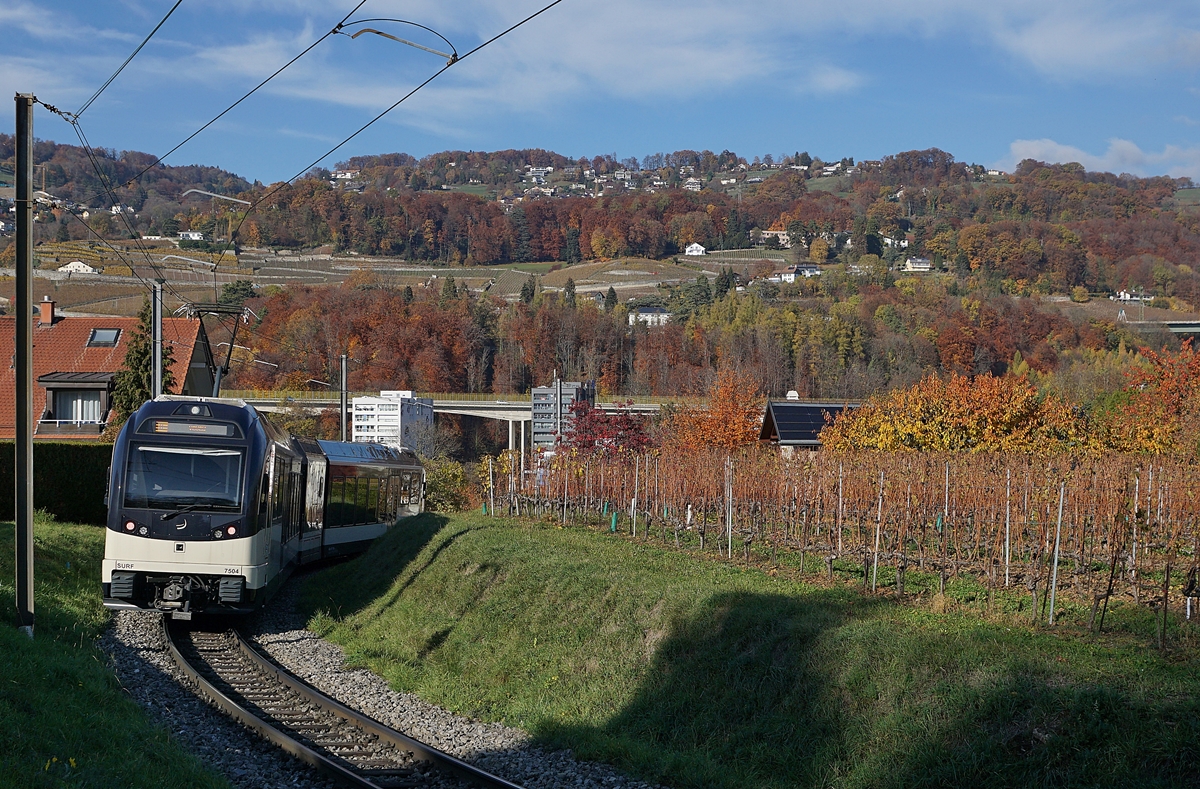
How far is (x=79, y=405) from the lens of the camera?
162 feet

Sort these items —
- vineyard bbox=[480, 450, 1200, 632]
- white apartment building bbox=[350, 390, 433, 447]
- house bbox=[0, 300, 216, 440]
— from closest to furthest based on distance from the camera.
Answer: vineyard bbox=[480, 450, 1200, 632]
house bbox=[0, 300, 216, 440]
white apartment building bbox=[350, 390, 433, 447]

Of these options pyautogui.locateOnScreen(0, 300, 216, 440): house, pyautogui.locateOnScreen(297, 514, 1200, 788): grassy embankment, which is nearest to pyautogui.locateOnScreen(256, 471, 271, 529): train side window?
pyautogui.locateOnScreen(297, 514, 1200, 788): grassy embankment

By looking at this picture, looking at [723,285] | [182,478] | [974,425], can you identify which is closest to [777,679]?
[182,478]

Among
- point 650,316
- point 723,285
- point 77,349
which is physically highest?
point 723,285

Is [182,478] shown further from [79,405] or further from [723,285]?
[723,285]

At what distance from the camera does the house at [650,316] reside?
13551cm

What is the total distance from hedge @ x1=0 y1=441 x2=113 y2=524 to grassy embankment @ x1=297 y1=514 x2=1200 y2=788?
52.2 feet

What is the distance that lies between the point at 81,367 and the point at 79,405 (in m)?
3.10

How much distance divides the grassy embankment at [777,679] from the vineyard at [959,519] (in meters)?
1.76

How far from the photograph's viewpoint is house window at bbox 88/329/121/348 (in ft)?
175

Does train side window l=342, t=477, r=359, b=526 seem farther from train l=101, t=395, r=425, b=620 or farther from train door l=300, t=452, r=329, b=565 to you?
train l=101, t=395, r=425, b=620

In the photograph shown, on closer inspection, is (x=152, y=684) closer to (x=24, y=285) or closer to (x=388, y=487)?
(x=24, y=285)

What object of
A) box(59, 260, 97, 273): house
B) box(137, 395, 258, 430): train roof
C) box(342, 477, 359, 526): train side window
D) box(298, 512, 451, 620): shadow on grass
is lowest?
box(298, 512, 451, 620): shadow on grass

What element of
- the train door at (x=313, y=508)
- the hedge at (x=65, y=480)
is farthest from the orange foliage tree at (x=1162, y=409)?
the hedge at (x=65, y=480)
